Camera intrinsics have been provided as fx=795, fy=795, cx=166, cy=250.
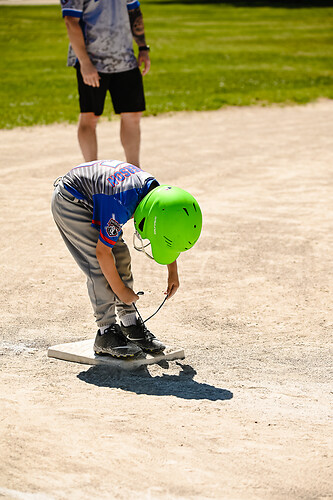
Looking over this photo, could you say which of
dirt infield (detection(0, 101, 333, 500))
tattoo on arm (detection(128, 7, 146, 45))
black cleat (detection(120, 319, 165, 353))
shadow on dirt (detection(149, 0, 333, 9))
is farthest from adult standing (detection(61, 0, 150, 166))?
shadow on dirt (detection(149, 0, 333, 9))

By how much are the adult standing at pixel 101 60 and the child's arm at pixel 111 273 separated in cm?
325

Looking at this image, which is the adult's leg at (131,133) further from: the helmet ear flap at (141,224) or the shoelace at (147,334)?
the helmet ear flap at (141,224)

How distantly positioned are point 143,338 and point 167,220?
3.20ft

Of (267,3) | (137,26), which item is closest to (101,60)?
(137,26)

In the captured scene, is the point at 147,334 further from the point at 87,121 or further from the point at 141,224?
the point at 87,121

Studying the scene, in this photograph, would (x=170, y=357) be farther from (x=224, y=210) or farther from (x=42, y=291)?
(x=224, y=210)

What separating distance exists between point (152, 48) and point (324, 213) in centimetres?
1368

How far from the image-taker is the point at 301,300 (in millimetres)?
5277

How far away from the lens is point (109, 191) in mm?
3852

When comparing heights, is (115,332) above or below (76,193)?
below

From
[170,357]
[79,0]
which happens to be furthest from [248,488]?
[79,0]

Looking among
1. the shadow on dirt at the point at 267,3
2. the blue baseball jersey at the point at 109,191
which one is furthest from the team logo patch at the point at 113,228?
the shadow on dirt at the point at 267,3

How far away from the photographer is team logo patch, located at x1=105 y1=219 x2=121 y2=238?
3.76 meters

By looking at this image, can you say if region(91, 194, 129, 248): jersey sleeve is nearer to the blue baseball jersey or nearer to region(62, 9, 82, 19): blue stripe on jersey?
the blue baseball jersey
